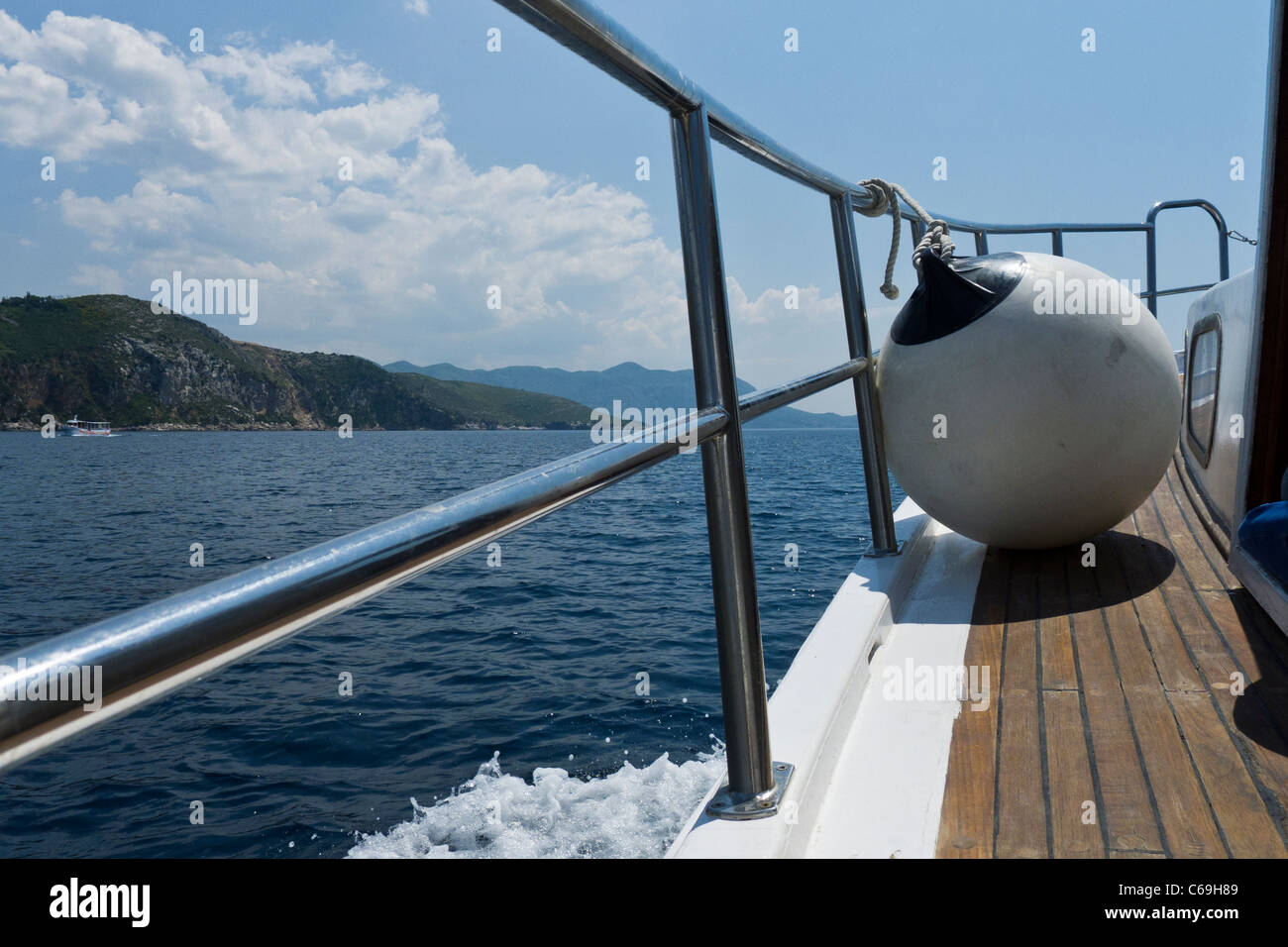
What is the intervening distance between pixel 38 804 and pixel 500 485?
8.95 metres

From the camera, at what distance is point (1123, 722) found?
179 centimetres

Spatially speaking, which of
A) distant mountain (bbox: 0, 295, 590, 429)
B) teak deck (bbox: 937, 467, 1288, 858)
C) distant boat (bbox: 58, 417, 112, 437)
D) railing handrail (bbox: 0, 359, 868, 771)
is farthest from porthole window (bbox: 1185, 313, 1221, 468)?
distant boat (bbox: 58, 417, 112, 437)

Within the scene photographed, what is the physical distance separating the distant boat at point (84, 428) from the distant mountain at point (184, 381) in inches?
82.8

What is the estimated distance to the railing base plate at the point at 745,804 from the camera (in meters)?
1.31

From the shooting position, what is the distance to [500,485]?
0.73 meters

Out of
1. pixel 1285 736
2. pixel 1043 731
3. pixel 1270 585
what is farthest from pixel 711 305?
pixel 1270 585

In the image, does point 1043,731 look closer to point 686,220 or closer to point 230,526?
point 686,220

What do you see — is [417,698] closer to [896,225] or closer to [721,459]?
[896,225]

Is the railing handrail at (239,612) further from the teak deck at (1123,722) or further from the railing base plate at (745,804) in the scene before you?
the teak deck at (1123,722)

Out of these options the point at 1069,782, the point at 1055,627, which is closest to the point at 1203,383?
the point at 1055,627

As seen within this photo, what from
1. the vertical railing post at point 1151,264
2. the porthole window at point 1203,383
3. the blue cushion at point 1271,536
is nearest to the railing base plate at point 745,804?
the blue cushion at point 1271,536

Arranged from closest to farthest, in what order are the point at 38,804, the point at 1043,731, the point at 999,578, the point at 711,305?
the point at 711,305, the point at 1043,731, the point at 999,578, the point at 38,804

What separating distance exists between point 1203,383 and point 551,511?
3.52m
